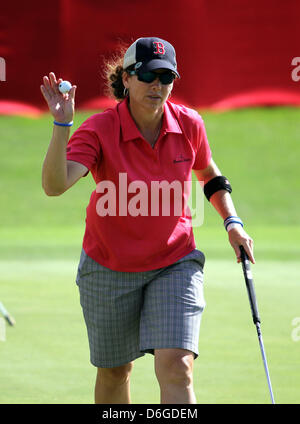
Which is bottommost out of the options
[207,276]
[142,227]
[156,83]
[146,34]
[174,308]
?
[174,308]

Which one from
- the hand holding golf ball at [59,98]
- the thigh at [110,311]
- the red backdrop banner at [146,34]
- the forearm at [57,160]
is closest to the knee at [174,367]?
the thigh at [110,311]

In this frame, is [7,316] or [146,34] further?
[146,34]

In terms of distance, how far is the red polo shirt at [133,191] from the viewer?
3.81m

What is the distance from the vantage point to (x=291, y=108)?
741 inches

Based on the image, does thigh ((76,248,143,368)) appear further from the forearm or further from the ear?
the ear

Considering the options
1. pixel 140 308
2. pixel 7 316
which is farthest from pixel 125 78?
pixel 7 316

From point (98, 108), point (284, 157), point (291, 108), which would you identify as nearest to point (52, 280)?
point (98, 108)

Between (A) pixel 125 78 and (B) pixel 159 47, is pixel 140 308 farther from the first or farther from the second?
(B) pixel 159 47

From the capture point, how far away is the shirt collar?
3.90 metres

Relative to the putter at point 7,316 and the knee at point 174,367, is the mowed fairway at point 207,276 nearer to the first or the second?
the putter at point 7,316

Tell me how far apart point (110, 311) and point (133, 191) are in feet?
1.95

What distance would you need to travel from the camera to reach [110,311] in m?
3.98

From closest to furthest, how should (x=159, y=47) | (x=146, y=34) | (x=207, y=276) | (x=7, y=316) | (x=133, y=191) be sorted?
(x=133, y=191) → (x=159, y=47) → (x=7, y=316) → (x=207, y=276) → (x=146, y=34)
